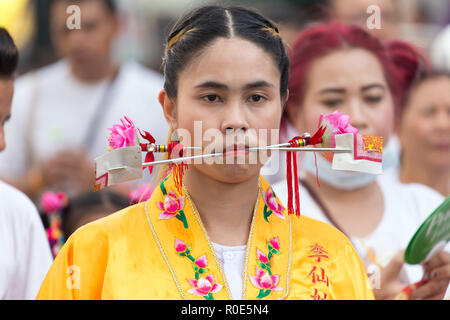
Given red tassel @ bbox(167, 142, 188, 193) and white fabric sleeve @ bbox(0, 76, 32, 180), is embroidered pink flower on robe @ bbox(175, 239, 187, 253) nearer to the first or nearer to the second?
red tassel @ bbox(167, 142, 188, 193)

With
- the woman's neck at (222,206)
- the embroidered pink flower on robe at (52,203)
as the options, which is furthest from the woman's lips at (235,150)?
the embroidered pink flower on robe at (52,203)

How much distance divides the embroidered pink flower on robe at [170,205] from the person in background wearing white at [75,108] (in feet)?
6.15

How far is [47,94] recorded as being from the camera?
4148mm

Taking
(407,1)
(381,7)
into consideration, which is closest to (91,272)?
(381,7)

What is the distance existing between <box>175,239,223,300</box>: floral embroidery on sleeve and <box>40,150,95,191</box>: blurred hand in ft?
6.59

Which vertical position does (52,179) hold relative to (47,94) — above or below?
below

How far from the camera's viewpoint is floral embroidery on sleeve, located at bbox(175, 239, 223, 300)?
1.92m

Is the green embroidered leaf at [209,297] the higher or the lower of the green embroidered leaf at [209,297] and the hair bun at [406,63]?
the lower

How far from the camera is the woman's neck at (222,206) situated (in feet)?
6.70

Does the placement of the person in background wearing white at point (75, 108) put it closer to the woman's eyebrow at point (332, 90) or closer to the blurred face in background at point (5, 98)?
the woman's eyebrow at point (332, 90)

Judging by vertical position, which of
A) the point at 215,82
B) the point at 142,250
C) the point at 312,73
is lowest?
the point at 142,250

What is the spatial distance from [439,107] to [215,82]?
83.8 inches
